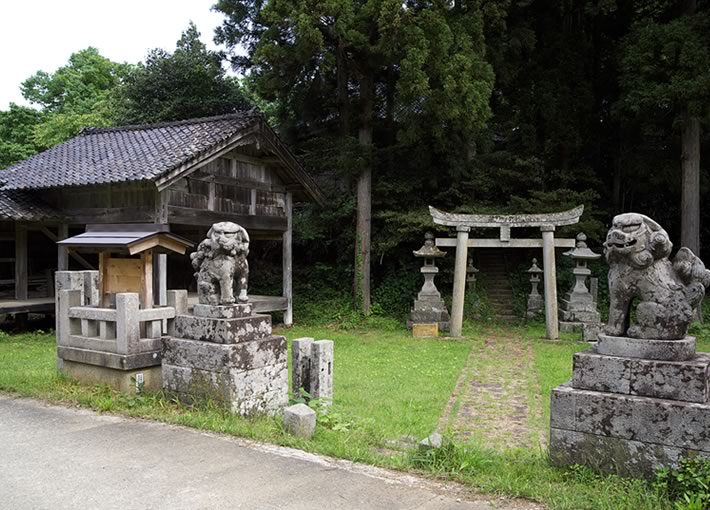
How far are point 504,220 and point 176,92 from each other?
14.2 metres

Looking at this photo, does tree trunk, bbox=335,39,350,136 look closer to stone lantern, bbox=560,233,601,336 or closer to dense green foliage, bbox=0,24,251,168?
dense green foliage, bbox=0,24,251,168

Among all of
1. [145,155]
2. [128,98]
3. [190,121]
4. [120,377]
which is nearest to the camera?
[120,377]

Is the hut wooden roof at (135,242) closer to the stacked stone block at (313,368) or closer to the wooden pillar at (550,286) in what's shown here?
the stacked stone block at (313,368)

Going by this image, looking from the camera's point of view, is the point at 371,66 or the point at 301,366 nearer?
the point at 301,366

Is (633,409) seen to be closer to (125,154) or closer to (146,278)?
(146,278)

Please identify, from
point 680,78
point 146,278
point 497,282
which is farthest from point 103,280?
point 497,282

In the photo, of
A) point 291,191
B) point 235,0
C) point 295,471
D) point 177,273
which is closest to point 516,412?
Result: point 295,471

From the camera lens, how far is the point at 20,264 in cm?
1558

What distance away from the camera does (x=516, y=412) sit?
835 cm

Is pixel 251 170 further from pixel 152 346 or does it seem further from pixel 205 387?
pixel 205 387

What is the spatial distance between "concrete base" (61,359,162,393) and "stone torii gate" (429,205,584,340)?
31.8 ft

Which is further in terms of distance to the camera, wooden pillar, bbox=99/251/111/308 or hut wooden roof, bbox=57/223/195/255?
wooden pillar, bbox=99/251/111/308

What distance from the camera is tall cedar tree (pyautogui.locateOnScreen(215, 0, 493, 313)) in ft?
49.0

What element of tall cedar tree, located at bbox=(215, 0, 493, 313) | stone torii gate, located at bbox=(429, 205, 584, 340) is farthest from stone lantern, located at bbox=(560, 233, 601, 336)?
tall cedar tree, located at bbox=(215, 0, 493, 313)
